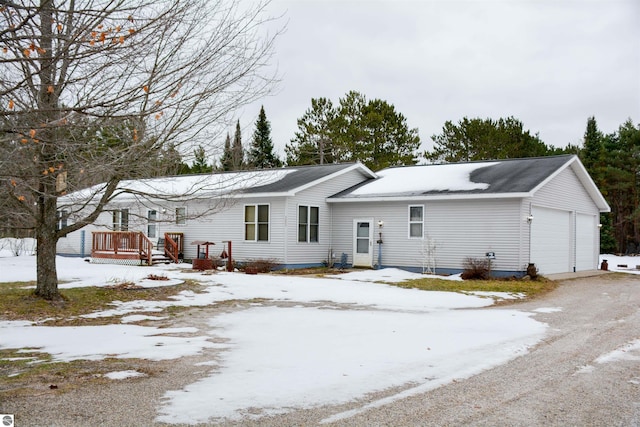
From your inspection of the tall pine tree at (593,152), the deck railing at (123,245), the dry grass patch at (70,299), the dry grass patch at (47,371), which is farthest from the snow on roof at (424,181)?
the tall pine tree at (593,152)

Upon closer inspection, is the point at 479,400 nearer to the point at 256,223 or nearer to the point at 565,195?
the point at 256,223

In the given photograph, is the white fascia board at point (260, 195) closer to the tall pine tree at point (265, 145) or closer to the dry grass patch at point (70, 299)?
the dry grass patch at point (70, 299)

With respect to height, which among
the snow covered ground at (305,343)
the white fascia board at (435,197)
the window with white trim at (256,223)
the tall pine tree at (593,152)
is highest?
the tall pine tree at (593,152)

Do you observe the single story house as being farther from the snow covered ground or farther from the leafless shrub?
the snow covered ground

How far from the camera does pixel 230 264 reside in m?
20.6

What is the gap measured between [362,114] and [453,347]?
36.1 meters

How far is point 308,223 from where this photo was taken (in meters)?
22.1

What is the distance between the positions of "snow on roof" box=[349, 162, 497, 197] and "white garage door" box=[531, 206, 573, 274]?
7.68 feet

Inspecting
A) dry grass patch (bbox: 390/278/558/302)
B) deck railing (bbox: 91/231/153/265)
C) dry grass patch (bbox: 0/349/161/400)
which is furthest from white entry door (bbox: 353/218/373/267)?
dry grass patch (bbox: 0/349/161/400)

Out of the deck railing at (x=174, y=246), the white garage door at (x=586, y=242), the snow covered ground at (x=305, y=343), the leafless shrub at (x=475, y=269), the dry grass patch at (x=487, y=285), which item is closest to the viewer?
the snow covered ground at (x=305, y=343)

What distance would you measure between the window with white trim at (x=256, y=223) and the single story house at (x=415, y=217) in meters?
0.04

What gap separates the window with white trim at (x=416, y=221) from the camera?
20.9 meters

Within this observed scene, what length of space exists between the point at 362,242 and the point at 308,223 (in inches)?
86.5

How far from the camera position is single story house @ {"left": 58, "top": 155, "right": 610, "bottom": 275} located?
19234mm
